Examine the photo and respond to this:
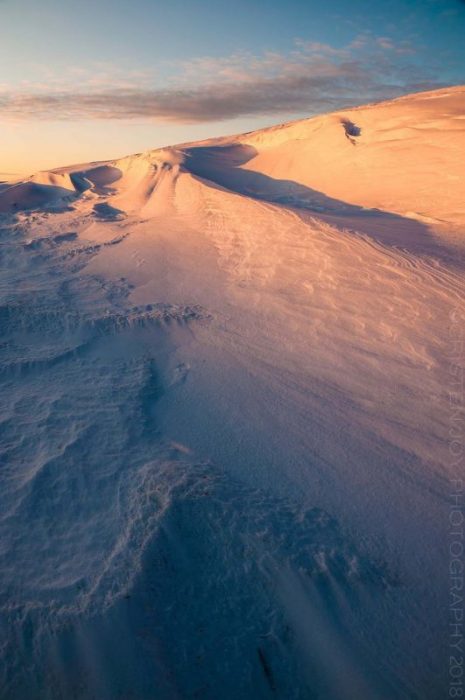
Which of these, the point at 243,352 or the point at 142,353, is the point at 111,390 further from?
the point at 243,352

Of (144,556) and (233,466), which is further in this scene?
(233,466)

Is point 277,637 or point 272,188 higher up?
point 272,188

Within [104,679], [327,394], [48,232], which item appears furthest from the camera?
[48,232]

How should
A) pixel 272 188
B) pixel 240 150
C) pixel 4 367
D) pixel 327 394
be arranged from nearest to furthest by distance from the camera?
pixel 327 394, pixel 4 367, pixel 272 188, pixel 240 150

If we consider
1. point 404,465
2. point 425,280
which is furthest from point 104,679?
point 425,280

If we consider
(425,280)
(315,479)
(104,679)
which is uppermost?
(425,280)

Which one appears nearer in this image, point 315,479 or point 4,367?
point 315,479
